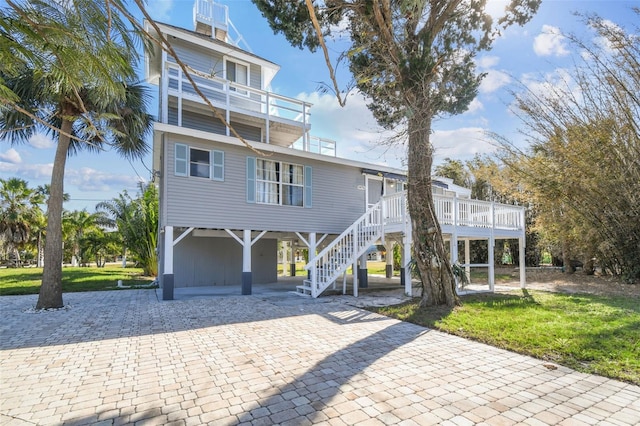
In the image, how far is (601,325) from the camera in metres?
5.60

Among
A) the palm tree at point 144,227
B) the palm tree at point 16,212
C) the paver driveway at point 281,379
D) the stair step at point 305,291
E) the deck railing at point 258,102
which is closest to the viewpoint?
the paver driveway at point 281,379

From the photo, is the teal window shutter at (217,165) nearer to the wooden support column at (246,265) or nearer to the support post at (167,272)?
the wooden support column at (246,265)

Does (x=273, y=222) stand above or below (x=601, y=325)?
above

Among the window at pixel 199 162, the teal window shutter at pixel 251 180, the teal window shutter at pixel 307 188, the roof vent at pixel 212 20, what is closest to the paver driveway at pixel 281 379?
the window at pixel 199 162

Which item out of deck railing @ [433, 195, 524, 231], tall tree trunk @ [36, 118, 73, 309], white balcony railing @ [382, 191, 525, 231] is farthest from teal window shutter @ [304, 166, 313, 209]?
tall tree trunk @ [36, 118, 73, 309]

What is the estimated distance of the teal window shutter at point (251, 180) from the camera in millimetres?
10805

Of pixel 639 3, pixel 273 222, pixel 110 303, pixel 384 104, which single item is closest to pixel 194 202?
pixel 273 222

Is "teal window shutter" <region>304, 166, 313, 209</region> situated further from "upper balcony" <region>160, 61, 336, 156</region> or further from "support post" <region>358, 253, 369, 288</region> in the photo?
"support post" <region>358, 253, 369, 288</region>

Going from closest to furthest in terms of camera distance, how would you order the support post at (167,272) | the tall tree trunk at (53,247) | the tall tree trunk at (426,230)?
the tall tree trunk at (426,230)
the tall tree trunk at (53,247)
the support post at (167,272)

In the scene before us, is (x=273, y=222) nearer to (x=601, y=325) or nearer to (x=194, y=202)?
(x=194, y=202)

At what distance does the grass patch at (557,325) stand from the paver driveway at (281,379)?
363mm

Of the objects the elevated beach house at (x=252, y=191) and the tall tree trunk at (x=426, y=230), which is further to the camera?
the elevated beach house at (x=252, y=191)

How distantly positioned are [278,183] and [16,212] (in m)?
25.0

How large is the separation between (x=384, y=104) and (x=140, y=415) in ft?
29.0
